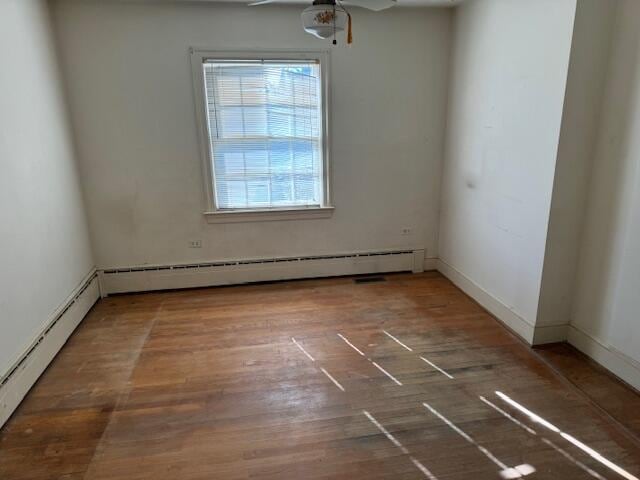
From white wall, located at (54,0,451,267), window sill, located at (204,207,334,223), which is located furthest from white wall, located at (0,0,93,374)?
window sill, located at (204,207,334,223)

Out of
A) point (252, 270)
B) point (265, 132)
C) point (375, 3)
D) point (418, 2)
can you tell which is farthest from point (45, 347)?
point (418, 2)

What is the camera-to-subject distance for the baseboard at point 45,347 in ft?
7.22

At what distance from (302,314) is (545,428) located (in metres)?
1.90

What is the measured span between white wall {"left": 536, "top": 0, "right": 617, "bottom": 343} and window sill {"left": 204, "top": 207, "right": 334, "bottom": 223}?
79.4 inches

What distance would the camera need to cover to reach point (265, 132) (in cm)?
369

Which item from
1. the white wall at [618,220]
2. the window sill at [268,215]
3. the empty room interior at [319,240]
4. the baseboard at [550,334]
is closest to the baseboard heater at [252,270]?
the empty room interior at [319,240]

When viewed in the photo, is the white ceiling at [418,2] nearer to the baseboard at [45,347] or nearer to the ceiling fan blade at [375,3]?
the ceiling fan blade at [375,3]

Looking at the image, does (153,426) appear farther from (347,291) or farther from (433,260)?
(433,260)

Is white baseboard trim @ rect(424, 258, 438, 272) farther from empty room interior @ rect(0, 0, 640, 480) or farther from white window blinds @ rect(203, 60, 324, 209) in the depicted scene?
white window blinds @ rect(203, 60, 324, 209)

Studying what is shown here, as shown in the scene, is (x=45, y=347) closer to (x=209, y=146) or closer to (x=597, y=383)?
(x=209, y=146)

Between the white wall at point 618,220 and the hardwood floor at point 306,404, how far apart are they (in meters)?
0.43

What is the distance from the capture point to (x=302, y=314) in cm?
336

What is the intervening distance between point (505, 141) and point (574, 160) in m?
0.60

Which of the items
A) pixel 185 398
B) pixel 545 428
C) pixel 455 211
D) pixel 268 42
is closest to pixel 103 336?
pixel 185 398
